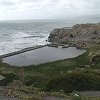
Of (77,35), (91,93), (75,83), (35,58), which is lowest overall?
(35,58)

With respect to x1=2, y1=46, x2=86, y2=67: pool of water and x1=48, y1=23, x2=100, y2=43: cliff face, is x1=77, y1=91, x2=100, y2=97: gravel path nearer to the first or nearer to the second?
x1=2, y1=46, x2=86, y2=67: pool of water

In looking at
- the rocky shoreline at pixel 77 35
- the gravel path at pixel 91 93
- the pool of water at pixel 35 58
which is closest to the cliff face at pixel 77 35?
the rocky shoreline at pixel 77 35

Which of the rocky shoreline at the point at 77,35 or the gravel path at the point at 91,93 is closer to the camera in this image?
the gravel path at the point at 91,93

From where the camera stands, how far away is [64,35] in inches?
5694

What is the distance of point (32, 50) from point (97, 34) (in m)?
40.3

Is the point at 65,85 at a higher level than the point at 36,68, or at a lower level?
higher

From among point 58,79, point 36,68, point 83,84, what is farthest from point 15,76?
point 83,84

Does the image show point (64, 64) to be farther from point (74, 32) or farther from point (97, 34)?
point (74, 32)

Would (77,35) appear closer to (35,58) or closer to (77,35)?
(77,35)

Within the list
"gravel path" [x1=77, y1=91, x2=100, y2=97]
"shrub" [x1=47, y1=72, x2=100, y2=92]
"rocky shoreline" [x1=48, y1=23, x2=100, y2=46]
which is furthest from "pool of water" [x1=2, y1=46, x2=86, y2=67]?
"gravel path" [x1=77, y1=91, x2=100, y2=97]

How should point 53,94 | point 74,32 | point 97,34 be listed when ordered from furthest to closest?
1. point 74,32
2. point 97,34
3. point 53,94

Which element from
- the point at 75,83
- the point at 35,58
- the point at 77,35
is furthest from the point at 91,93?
the point at 77,35

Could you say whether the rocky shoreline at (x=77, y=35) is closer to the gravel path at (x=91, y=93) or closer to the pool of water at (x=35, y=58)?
the pool of water at (x=35, y=58)

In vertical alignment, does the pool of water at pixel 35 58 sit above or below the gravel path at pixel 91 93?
below
